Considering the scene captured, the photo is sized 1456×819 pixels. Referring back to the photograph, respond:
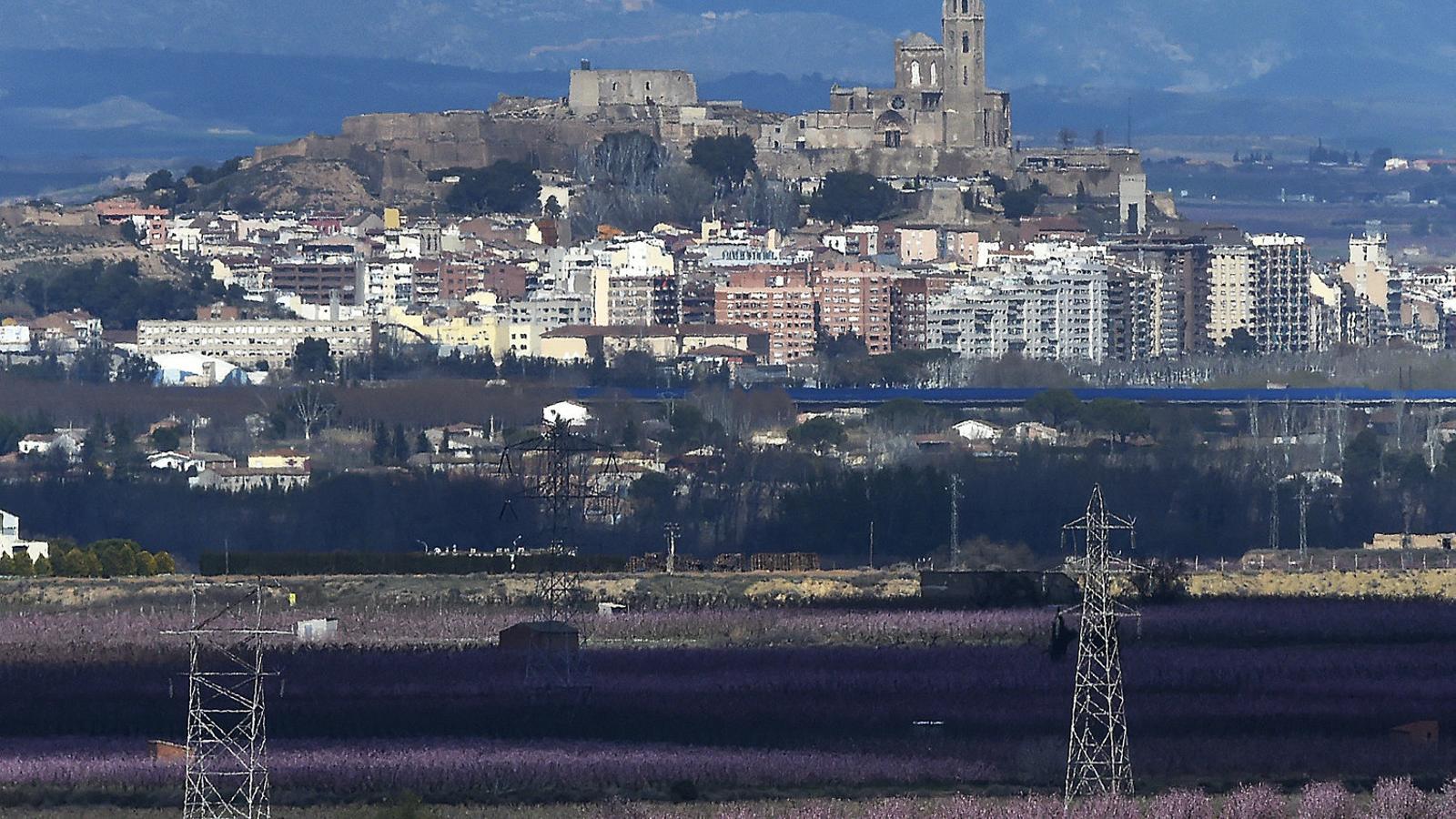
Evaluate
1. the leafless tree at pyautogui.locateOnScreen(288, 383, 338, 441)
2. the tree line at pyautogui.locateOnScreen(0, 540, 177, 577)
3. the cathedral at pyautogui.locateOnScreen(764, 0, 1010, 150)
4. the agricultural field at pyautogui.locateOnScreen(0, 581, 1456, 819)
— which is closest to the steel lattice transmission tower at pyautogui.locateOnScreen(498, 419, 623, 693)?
the agricultural field at pyautogui.locateOnScreen(0, 581, 1456, 819)

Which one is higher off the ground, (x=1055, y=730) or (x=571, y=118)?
(x=571, y=118)

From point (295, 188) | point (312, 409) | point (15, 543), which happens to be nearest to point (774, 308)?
point (312, 409)

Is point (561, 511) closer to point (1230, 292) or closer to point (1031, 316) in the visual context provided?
point (1031, 316)

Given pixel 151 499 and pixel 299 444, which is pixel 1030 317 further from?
pixel 151 499

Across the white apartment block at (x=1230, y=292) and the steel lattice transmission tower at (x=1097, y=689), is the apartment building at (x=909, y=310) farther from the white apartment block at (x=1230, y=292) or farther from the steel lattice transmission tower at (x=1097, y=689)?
the steel lattice transmission tower at (x=1097, y=689)

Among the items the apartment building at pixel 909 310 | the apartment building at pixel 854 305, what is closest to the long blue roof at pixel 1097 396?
the apartment building at pixel 909 310

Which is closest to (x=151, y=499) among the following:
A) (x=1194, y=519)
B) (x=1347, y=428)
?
(x=1194, y=519)
